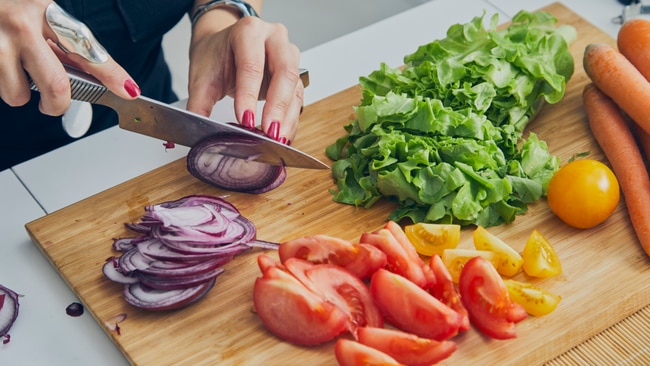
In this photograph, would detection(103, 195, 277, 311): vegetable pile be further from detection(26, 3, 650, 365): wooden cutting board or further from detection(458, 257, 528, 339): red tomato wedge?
detection(458, 257, 528, 339): red tomato wedge

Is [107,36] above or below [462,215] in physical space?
above

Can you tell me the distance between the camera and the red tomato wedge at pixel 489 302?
2.01 m

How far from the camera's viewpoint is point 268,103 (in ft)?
8.02

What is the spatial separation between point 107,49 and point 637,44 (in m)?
1.65

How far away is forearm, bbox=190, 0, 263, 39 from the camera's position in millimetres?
2721

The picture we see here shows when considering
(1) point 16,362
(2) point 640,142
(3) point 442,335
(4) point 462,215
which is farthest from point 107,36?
(2) point 640,142

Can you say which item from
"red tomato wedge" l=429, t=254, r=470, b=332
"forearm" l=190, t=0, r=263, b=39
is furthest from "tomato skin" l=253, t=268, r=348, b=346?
"forearm" l=190, t=0, r=263, b=39

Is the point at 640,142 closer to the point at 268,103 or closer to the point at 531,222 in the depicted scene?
the point at 531,222

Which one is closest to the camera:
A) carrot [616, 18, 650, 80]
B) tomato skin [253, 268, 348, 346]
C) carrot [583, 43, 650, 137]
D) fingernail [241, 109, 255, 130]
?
tomato skin [253, 268, 348, 346]

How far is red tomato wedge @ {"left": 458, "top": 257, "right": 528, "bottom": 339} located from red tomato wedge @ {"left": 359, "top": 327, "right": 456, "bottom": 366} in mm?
120

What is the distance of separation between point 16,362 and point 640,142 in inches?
72.1

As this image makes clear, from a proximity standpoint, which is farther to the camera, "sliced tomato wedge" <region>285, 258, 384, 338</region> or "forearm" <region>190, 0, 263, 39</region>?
"forearm" <region>190, 0, 263, 39</region>

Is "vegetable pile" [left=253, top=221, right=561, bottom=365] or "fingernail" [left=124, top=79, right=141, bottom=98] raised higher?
"fingernail" [left=124, top=79, right=141, bottom=98]

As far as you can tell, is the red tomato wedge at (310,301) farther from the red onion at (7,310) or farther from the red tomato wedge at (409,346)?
the red onion at (7,310)
